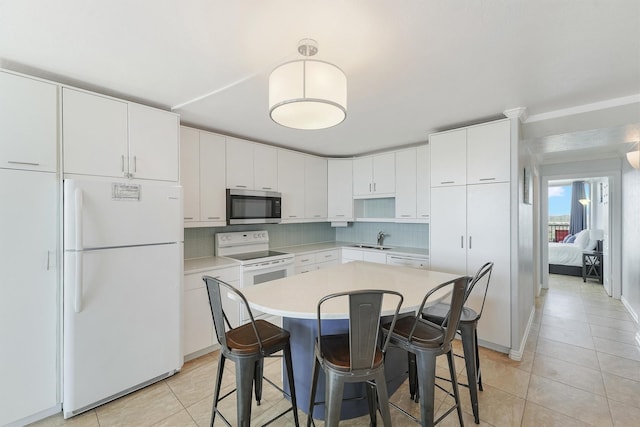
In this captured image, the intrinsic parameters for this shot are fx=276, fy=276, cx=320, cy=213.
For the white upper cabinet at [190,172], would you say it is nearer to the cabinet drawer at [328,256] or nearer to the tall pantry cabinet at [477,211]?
the cabinet drawer at [328,256]

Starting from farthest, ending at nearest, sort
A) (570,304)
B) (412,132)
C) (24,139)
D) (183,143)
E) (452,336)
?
(570,304) → (412,132) → (183,143) → (24,139) → (452,336)

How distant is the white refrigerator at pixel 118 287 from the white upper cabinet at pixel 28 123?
0.23 meters

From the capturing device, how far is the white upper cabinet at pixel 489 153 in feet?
8.92

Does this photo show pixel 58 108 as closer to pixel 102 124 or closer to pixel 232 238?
pixel 102 124

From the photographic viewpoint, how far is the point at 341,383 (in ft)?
4.40

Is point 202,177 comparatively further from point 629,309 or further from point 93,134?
point 629,309

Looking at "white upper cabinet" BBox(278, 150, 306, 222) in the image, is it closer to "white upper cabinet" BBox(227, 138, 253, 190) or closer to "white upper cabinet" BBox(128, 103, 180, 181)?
"white upper cabinet" BBox(227, 138, 253, 190)

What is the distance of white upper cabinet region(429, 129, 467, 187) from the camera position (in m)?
3.01

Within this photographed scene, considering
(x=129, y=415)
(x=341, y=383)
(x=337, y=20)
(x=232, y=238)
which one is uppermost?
(x=337, y=20)

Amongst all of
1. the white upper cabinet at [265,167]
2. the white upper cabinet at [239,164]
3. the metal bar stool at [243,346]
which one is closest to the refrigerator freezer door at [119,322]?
the metal bar stool at [243,346]

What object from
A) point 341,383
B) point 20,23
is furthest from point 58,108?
point 341,383

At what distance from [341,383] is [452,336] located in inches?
28.0

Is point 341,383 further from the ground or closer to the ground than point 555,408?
further from the ground

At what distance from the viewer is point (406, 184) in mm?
4027
